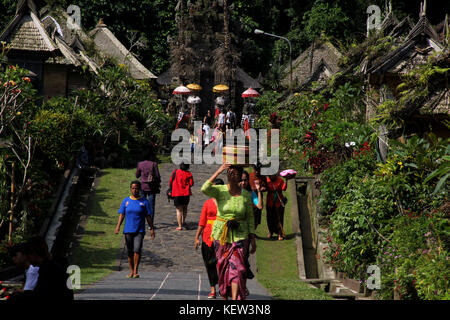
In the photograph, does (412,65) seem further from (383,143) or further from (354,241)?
(354,241)

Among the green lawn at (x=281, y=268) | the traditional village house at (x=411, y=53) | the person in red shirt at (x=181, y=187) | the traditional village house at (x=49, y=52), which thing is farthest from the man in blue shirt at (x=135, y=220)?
the traditional village house at (x=49, y=52)

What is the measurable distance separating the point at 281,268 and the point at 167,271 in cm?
243

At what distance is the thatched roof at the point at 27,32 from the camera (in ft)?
78.9

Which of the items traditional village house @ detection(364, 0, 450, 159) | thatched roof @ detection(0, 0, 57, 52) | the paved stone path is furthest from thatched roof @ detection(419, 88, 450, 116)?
thatched roof @ detection(0, 0, 57, 52)

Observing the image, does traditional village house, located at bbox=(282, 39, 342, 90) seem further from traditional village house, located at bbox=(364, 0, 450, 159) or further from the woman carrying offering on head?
the woman carrying offering on head

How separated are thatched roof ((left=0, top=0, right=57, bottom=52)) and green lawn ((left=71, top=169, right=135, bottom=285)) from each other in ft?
17.2

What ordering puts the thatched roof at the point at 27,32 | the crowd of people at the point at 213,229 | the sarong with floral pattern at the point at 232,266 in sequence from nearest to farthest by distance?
the crowd of people at the point at 213,229
the sarong with floral pattern at the point at 232,266
the thatched roof at the point at 27,32

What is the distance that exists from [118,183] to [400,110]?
32.0 ft

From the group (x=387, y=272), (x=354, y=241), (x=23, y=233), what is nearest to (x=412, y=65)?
(x=354, y=241)

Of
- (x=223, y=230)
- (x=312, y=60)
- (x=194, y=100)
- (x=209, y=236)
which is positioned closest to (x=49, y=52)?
(x=209, y=236)

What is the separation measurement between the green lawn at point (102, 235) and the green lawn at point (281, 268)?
124 inches

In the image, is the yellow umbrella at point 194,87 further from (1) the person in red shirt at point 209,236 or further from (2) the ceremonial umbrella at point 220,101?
(1) the person in red shirt at point 209,236

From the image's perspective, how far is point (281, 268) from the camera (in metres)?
15.0

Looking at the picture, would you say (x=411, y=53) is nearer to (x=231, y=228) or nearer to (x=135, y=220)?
(x=135, y=220)
